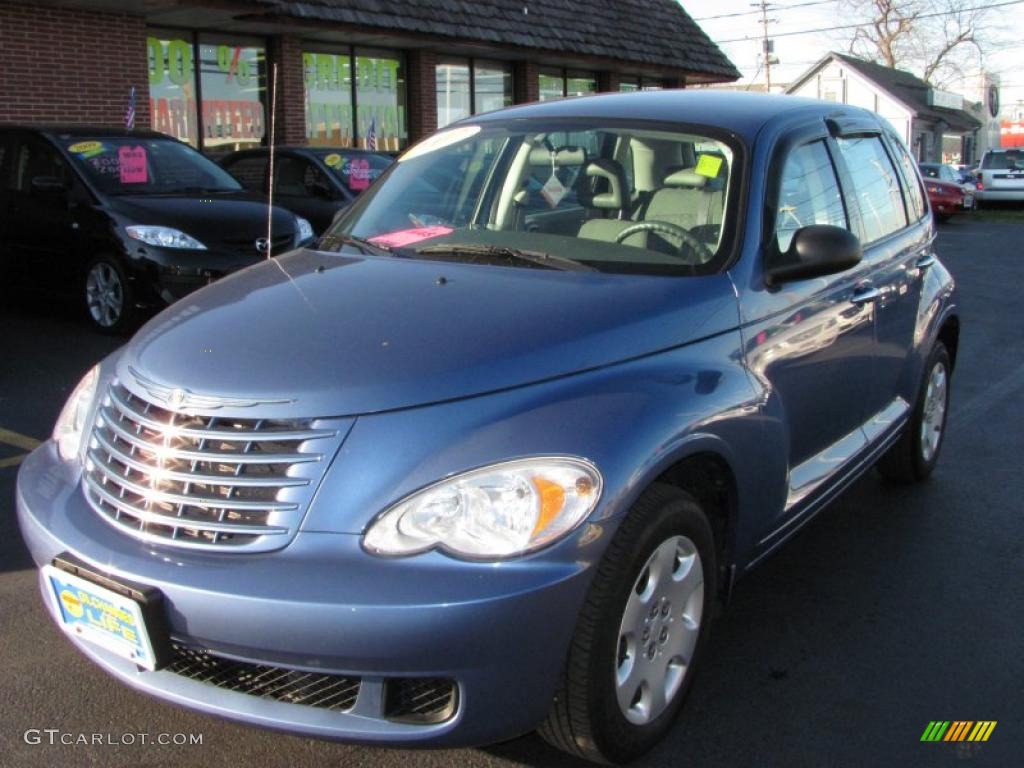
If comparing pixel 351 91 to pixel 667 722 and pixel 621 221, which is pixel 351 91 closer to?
pixel 621 221

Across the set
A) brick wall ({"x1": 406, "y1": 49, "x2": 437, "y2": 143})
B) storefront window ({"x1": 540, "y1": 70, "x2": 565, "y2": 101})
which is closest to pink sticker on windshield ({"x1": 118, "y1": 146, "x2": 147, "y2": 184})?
brick wall ({"x1": 406, "y1": 49, "x2": 437, "y2": 143})

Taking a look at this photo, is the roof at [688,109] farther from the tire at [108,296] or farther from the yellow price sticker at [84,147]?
the yellow price sticker at [84,147]

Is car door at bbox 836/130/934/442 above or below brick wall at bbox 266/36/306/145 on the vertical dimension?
below

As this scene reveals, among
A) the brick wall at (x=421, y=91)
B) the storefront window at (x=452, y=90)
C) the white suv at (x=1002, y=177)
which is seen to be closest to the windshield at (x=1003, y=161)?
the white suv at (x=1002, y=177)

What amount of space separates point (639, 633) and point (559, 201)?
169cm

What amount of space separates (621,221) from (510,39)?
593 inches

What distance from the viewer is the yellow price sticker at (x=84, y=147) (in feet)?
29.4

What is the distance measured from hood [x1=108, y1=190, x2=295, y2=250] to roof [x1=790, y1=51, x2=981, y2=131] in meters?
44.9

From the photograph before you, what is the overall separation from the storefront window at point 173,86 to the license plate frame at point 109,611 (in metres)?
12.8

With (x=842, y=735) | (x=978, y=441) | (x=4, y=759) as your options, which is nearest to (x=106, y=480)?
(x=4, y=759)

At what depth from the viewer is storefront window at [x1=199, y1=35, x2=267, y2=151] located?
15.2 m

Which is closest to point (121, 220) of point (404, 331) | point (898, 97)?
point (404, 331)

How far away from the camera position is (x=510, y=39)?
58.4 feet

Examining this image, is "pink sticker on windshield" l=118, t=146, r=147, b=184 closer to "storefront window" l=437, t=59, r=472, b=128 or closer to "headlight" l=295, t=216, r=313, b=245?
"headlight" l=295, t=216, r=313, b=245
